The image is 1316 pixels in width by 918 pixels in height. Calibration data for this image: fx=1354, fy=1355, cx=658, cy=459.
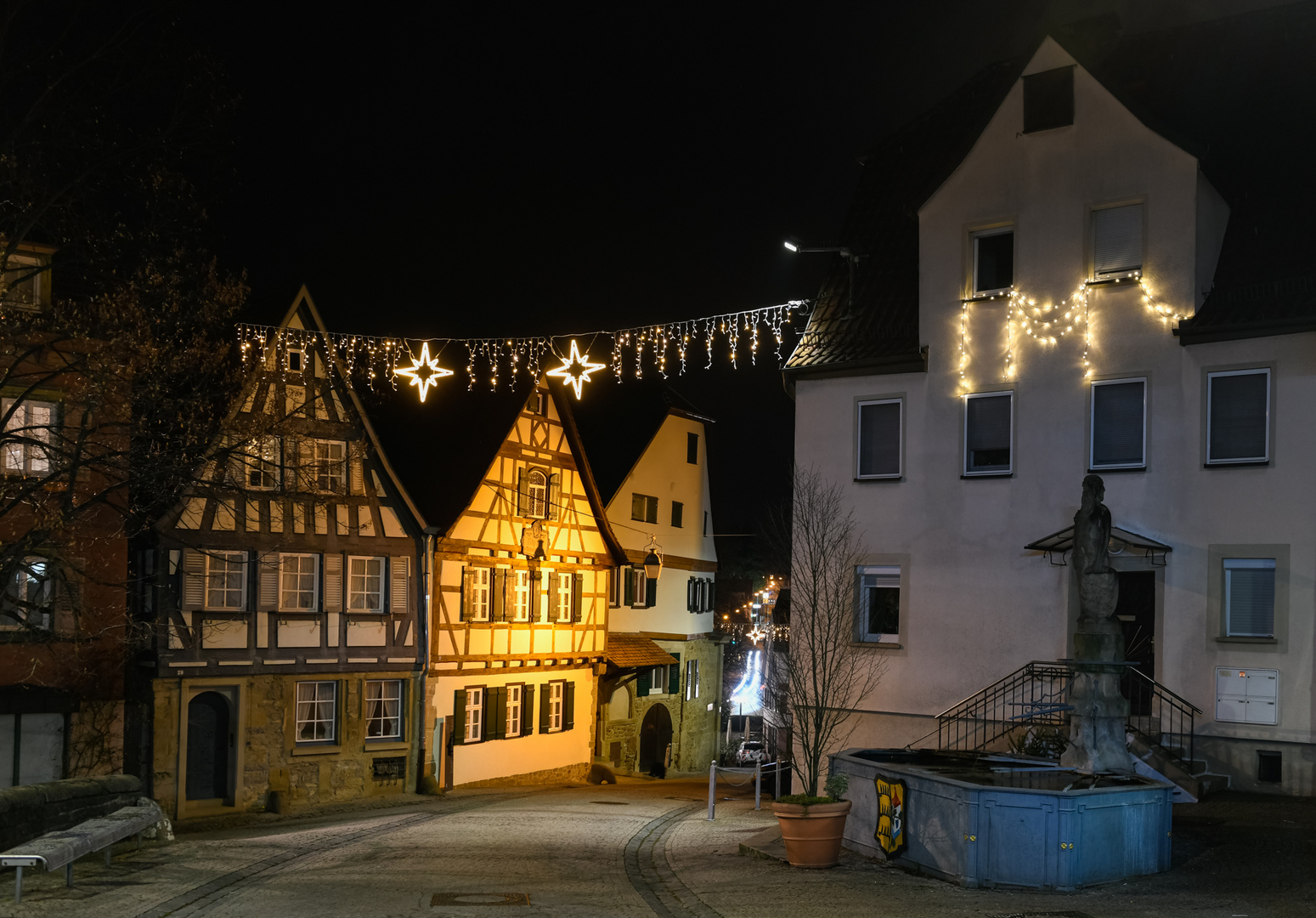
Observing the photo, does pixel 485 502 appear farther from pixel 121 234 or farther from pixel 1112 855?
pixel 1112 855

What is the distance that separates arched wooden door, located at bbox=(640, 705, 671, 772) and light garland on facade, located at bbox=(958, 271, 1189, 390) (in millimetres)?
25174

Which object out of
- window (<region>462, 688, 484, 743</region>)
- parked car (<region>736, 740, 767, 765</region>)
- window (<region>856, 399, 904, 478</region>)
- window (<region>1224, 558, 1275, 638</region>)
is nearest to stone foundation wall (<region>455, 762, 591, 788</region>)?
window (<region>462, 688, 484, 743</region>)

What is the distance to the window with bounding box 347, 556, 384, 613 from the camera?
1234 inches

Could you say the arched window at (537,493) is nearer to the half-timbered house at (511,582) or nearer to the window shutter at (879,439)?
the half-timbered house at (511,582)

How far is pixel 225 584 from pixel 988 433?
54.6 ft

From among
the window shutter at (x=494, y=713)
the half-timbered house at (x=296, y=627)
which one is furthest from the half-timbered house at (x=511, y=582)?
the half-timbered house at (x=296, y=627)

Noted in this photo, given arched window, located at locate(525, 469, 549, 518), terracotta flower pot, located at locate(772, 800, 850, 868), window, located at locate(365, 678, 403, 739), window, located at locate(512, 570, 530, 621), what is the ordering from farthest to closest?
arched window, located at locate(525, 469, 549, 518) < window, located at locate(512, 570, 530, 621) < window, located at locate(365, 678, 403, 739) < terracotta flower pot, located at locate(772, 800, 850, 868)

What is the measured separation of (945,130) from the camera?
86.0 feet

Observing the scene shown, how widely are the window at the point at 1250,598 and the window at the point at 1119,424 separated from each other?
213 centimetres

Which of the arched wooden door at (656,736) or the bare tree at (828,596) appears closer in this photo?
the bare tree at (828,596)

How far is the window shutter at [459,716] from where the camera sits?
108 feet

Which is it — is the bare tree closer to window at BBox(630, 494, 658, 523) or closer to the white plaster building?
the white plaster building

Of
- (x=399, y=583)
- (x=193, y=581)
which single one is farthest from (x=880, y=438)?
(x=193, y=581)

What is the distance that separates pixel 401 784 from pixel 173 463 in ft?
50.7
